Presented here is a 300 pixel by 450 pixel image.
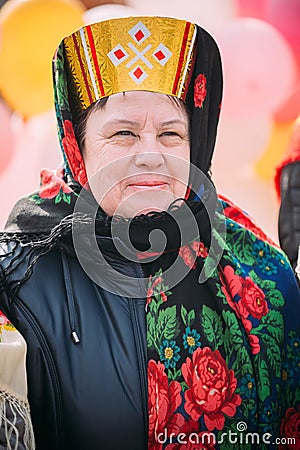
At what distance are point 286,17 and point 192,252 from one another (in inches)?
79.4

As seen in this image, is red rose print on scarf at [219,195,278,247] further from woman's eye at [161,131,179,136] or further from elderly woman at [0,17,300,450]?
woman's eye at [161,131,179,136]

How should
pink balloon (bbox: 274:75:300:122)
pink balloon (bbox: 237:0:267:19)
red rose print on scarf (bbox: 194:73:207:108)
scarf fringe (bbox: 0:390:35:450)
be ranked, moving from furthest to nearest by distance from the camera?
1. pink balloon (bbox: 237:0:267:19)
2. pink balloon (bbox: 274:75:300:122)
3. red rose print on scarf (bbox: 194:73:207:108)
4. scarf fringe (bbox: 0:390:35:450)

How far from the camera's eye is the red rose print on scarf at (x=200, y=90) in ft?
6.13

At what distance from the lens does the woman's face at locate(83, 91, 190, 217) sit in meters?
1.76

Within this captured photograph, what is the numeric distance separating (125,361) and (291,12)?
2.37 metres

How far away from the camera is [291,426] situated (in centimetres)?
182

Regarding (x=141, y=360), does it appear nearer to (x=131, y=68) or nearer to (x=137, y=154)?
(x=137, y=154)

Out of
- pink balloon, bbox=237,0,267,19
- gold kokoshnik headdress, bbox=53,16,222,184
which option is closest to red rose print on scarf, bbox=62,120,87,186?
gold kokoshnik headdress, bbox=53,16,222,184

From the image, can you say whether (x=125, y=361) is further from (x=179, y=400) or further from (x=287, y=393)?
(x=287, y=393)

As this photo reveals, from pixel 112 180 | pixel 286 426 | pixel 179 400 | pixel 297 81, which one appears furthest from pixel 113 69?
pixel 297 81

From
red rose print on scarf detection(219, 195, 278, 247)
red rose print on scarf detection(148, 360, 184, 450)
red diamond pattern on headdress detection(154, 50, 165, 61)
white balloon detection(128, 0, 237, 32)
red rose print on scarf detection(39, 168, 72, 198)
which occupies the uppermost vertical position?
white balloon detection(128, 0, 237, 32)

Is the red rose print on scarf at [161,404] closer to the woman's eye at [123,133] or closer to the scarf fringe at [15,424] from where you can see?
the scarf fringe at [15,424]

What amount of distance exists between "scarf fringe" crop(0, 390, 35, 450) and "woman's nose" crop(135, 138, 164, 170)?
0.64 metres

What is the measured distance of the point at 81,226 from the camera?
5.72ft
